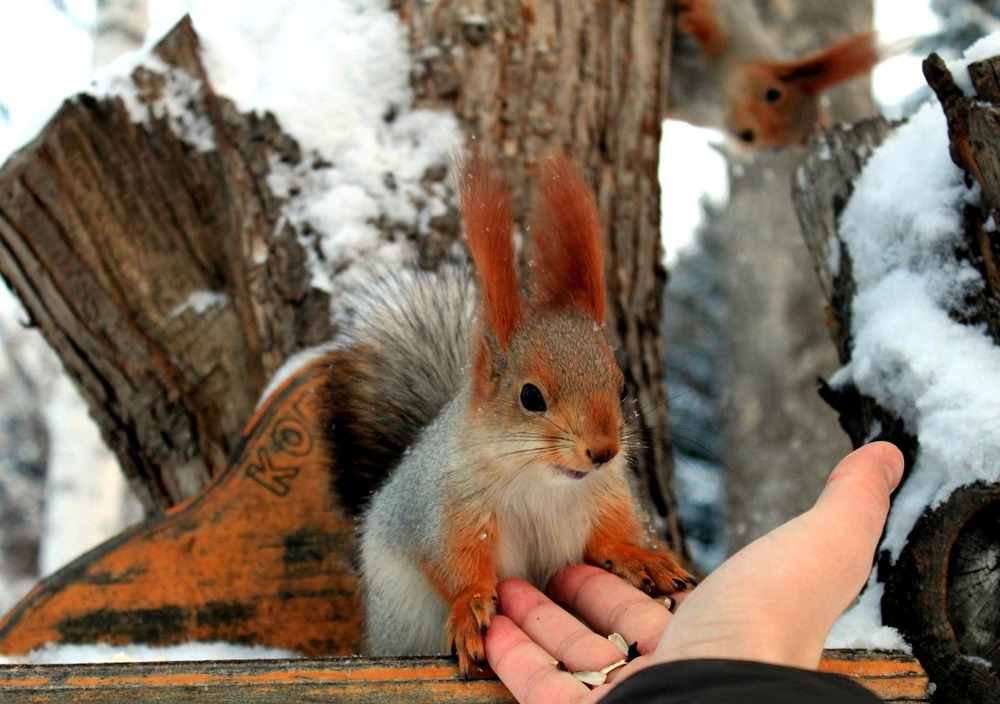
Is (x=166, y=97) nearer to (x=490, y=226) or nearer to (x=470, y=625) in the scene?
(x=490, y=226)

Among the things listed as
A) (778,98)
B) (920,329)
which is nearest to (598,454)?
(920,329)

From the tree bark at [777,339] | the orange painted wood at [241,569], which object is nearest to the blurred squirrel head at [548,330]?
the orange painted wood at [241,569]

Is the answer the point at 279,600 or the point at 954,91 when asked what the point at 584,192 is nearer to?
the point at 954,91

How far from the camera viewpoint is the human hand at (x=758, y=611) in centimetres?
65

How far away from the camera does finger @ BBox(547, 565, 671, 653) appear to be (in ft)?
3.01

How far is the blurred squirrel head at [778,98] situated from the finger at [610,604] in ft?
6.33

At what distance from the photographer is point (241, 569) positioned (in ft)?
4.63

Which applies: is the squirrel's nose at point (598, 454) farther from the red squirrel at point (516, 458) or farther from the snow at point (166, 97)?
the snow at point (166, 97)

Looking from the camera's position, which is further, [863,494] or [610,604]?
[610,604]

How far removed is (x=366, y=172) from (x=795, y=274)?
8.89 feet

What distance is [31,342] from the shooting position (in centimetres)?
670

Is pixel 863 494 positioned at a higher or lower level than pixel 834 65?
lower

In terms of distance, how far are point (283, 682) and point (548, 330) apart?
0.49m

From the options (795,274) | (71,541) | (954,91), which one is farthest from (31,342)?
(954,91)
